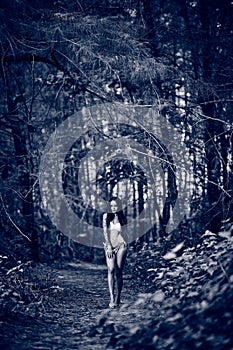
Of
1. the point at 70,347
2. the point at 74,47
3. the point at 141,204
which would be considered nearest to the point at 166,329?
the point at 70,347

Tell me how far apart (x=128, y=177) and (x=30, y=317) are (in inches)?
279

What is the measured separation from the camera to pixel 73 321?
7.11 metres

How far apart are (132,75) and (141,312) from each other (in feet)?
15.1

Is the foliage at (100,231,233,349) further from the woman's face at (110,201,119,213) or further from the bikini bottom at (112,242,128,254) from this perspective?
the woman's face at (110,201,119,213)

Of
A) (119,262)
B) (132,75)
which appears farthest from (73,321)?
(132,75)

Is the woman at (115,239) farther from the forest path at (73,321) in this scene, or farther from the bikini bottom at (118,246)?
the forest path at (73,321)

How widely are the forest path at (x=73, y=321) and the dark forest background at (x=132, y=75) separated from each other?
140 cm

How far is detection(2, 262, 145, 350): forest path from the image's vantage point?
5637 mm

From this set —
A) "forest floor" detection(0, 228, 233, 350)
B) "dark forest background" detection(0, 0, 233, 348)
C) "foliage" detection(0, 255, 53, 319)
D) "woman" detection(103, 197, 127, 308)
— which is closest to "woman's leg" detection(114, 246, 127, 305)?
"woman" detection(103, 197, 127, 308)

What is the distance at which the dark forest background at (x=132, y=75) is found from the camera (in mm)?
7379

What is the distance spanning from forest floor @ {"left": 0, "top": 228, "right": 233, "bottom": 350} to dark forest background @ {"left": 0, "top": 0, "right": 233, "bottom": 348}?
1.80ft

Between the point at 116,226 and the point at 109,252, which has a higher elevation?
the point at 116,226

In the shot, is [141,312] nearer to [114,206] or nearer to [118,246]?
[118,246]

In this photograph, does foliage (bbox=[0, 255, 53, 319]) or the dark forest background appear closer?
foliage (bbox=[0, 255, 53, 319])
